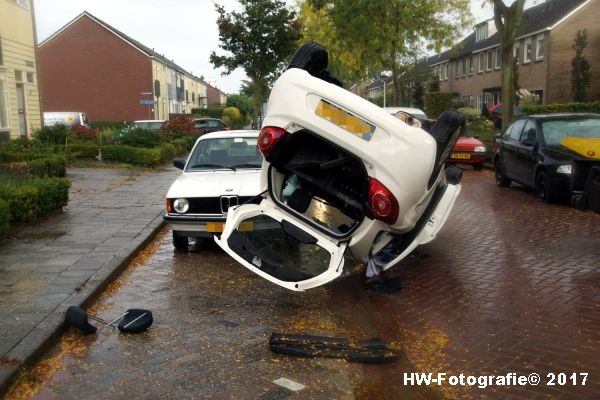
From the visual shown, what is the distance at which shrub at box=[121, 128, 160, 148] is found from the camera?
64.6ft

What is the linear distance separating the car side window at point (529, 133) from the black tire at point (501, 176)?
1.35 meters

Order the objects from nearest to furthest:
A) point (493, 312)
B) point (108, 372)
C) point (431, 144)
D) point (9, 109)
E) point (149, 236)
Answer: point (108, 372) < point (431, 144) < point (493, 312) < point (149, 236) < point (9, 109)

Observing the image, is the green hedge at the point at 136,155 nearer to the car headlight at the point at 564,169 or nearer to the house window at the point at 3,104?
the house window at the point at 3,104

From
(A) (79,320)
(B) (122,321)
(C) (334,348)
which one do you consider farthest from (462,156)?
(A) (79,320)

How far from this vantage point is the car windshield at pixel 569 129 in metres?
10.7

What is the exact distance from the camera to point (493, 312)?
4.96 metres

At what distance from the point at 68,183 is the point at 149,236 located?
274 centimetres

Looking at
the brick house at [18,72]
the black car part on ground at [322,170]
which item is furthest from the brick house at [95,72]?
the black car part on ground at [322,170]

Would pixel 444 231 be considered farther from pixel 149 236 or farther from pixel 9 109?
pixel 9 109

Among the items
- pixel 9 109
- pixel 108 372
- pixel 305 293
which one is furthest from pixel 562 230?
pixel 9 109

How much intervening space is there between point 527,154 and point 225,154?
260 inches

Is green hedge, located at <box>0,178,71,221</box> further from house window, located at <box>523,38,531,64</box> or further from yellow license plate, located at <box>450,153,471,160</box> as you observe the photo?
house window, located at <box>523,38,531,64</box>

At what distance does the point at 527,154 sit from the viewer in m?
11.4

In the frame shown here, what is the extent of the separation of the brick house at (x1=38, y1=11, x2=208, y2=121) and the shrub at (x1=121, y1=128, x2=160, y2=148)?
27.7 m
